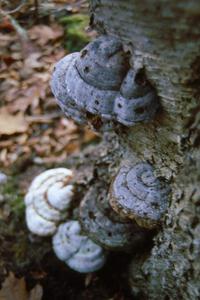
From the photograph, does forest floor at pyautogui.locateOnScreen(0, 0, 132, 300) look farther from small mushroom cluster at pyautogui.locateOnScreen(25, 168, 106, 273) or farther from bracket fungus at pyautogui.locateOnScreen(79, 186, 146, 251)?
bracket fungus at pyautogui.locateOnScreen(79, 186, 146, 251)

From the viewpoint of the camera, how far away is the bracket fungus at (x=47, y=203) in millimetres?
2926

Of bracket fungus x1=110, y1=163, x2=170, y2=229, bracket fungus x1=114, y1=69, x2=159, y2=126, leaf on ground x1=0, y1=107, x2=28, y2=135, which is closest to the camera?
bracket fungus x1=114, y1=69, x2=159, y2=126

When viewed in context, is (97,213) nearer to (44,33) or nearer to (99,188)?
(99,188)

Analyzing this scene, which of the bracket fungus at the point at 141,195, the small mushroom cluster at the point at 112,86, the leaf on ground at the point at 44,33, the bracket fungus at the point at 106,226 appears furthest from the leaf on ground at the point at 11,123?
the small mushroom cluster at the point at 112,86

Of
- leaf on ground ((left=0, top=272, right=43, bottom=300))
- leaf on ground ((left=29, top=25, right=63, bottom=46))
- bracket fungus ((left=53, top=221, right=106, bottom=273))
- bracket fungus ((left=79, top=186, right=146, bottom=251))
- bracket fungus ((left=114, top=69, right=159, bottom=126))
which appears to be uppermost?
A: bracket fungus ((left=114, top=69, right=159, bottom=126))

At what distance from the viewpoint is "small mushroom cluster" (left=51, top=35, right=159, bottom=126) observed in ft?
5.29

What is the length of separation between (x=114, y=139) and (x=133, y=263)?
83 cm

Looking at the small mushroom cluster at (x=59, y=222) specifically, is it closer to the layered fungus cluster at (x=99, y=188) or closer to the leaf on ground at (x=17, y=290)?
the layered fungus cluster at (x=99, y=188)

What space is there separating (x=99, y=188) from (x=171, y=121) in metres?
1.09

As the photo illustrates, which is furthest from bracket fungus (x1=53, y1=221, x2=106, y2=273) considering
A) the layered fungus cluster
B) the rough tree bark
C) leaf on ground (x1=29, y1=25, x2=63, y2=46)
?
leaf on ground (x1=29, y1=25, x2=63, y2=46)

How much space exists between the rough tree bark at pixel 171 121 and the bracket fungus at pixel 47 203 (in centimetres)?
73

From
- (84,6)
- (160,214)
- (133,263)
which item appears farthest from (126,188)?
(84,6)

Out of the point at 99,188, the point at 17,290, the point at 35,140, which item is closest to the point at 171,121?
the point at 99,188

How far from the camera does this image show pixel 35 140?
383 centimetres
